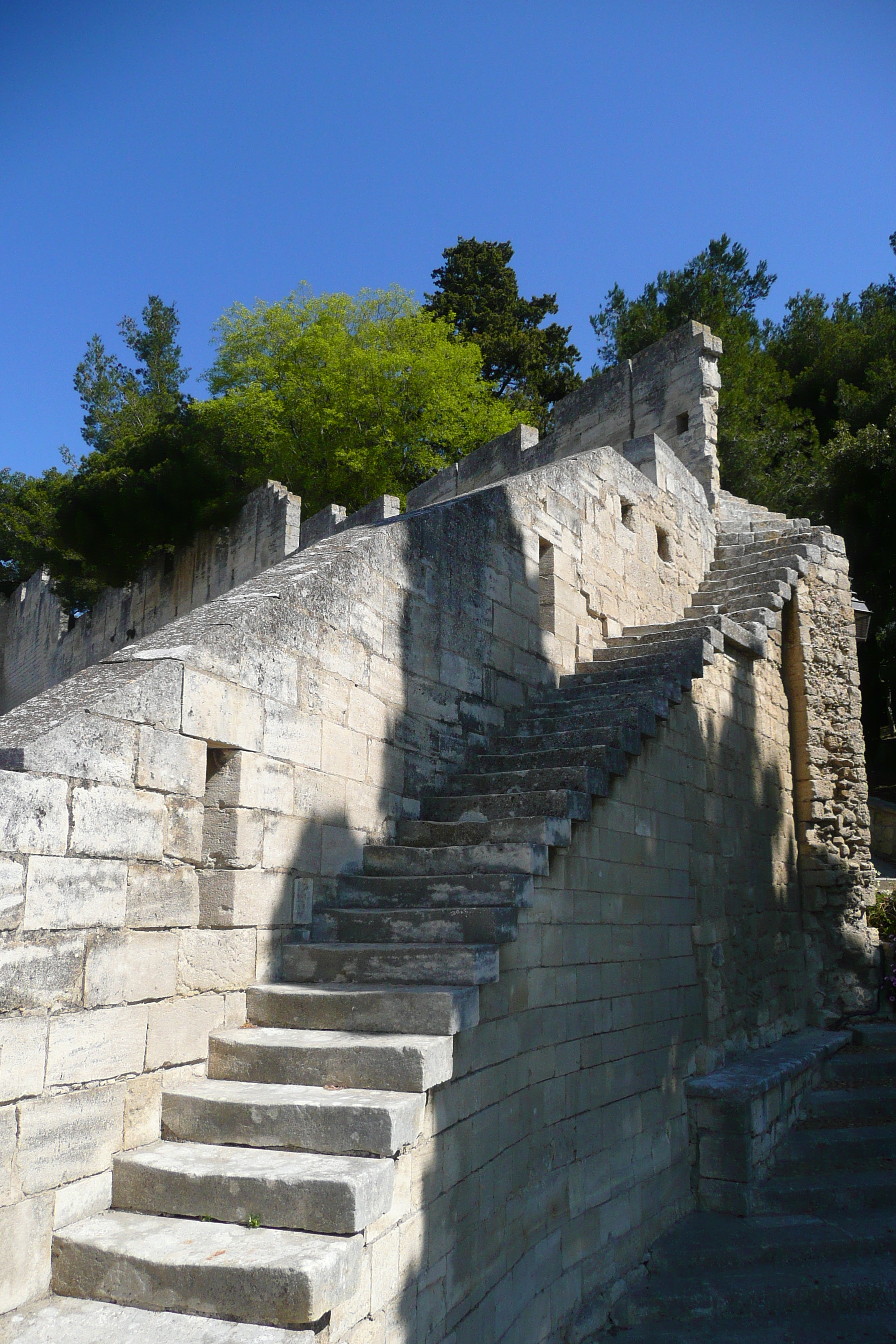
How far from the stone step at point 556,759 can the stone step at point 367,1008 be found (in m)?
1.79

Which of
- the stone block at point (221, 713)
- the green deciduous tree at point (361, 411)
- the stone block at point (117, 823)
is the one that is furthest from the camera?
the green deciduous tree at point (361, 411)

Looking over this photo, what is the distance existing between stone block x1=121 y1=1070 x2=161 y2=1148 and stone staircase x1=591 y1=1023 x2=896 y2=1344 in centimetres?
268

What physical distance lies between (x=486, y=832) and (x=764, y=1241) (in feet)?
9.91

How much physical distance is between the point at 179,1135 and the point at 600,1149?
2436 mm

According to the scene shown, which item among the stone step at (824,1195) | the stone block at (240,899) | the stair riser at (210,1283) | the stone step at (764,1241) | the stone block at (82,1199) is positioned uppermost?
the stone block at (240,899)

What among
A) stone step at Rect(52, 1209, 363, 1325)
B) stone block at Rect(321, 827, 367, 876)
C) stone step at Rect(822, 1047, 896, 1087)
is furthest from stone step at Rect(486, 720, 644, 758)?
stone step at Rect(822, 1047, 896, 1087)

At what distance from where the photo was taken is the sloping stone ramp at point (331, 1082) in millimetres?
2705

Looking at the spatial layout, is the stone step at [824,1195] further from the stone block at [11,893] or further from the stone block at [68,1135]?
the stone block at [11,893]

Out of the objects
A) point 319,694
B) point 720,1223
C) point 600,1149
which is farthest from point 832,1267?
point 319,694

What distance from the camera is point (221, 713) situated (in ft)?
12.9

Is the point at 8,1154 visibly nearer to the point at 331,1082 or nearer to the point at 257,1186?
the point at 257,1186

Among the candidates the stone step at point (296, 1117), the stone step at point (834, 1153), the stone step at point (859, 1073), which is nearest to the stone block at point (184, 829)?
the stone step at point (296, 1117)

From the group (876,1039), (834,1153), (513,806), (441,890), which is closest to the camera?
(441,890)

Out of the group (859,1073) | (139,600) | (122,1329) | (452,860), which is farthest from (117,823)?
(139,600)
